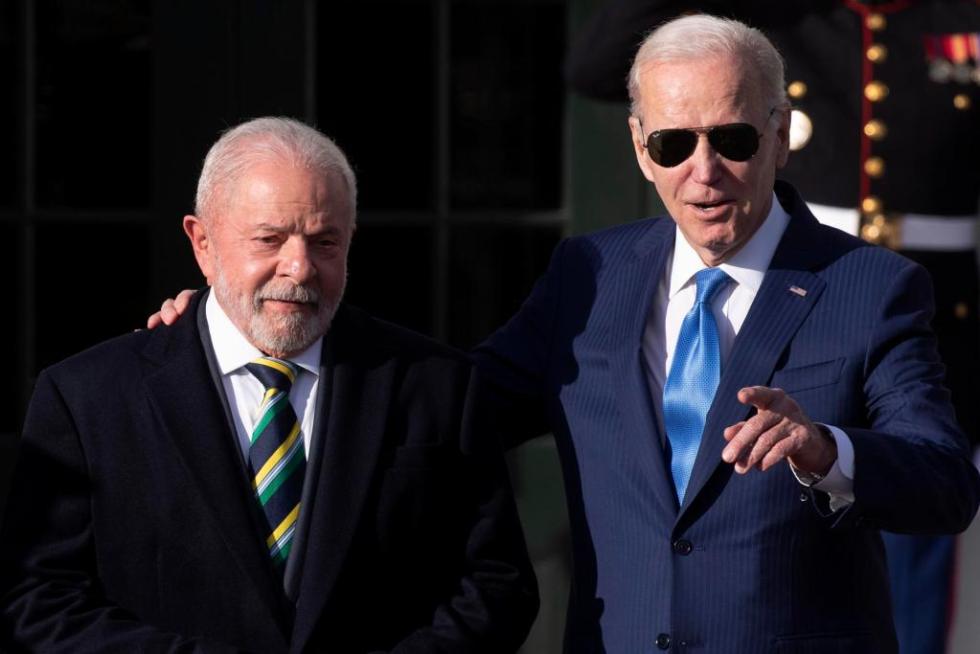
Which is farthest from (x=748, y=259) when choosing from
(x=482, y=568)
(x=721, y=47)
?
(x=482, y=568)

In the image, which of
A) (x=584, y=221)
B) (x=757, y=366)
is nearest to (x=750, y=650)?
(x=757, y=366)

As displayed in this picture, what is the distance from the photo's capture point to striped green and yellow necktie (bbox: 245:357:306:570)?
310 centimetres

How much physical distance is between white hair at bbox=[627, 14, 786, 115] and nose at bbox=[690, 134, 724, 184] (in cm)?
14

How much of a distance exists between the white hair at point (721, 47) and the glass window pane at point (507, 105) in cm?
204

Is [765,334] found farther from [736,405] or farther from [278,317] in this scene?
[278,317]

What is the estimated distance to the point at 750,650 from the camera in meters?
3.06

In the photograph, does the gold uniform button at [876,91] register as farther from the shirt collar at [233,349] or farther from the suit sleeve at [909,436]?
the shirt collar at [233,349]

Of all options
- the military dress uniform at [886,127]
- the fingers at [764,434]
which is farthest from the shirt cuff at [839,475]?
the military dress uniform at [886,127]

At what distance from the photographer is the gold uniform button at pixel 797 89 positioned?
14.6ft

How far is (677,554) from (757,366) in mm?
328

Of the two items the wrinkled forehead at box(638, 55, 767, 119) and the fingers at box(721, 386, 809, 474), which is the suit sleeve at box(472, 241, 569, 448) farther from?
the fingers at box(721, 386, 809, 474)

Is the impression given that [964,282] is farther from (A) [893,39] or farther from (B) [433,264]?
(B) [433,264]

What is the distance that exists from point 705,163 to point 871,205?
140 centimetres

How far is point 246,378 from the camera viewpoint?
3.21 meters
